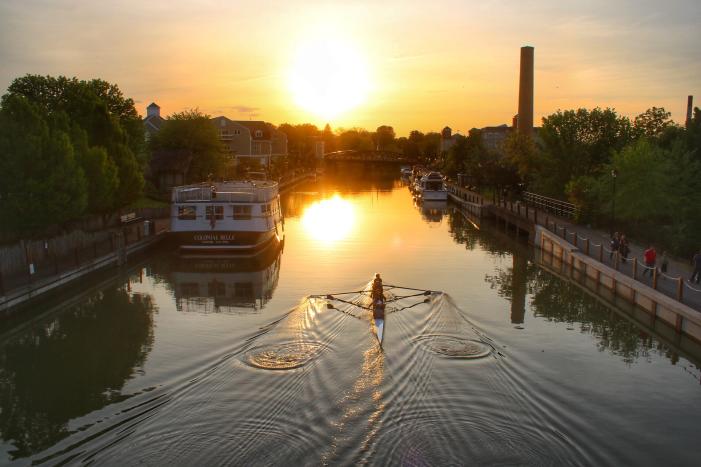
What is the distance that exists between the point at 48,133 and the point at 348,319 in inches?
765

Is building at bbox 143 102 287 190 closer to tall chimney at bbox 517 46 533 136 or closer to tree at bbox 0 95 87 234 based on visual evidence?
tall chimney at bbox 517 46 533 136

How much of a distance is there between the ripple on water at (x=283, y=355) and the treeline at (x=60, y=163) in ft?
56.0

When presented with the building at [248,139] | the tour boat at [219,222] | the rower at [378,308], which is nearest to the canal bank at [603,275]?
the rower at [378,308]

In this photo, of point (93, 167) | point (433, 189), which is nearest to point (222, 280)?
point (93, 167)

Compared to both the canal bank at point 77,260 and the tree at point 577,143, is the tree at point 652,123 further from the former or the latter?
the canal bank at point 77,260

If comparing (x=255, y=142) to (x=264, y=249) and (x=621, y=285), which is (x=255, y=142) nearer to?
(x=264, y=249)

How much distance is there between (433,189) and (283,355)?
7223 cm

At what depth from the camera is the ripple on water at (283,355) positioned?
20.6m

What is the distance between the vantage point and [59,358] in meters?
23.6

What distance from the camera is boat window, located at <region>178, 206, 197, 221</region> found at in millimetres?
42625

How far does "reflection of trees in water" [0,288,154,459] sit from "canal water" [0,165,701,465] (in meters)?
0.08

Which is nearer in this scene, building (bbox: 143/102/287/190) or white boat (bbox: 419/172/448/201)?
white boat (bbox: 419/172/448/201)

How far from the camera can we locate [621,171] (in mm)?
43281

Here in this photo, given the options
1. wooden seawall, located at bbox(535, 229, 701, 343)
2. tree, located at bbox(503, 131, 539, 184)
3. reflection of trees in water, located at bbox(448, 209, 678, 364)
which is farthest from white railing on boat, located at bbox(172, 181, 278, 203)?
tree, located at bbox(503, 131, 539, 184)
